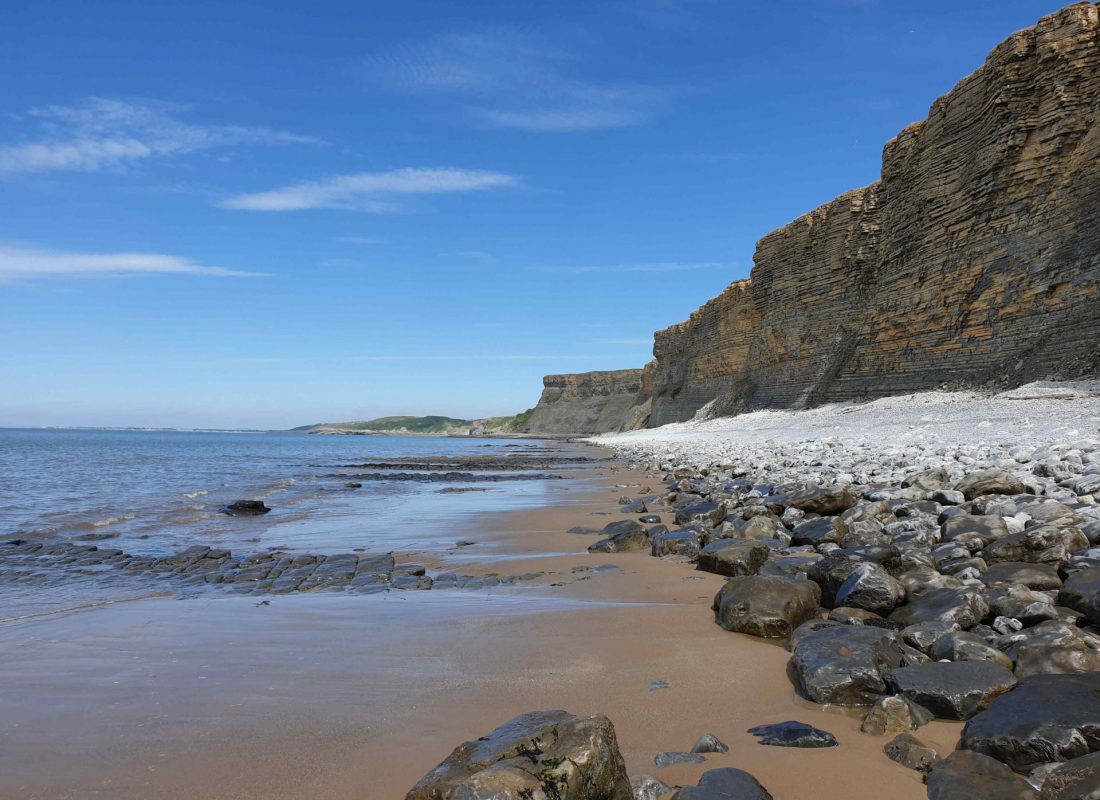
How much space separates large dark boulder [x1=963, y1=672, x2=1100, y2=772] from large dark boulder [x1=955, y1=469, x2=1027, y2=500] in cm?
430

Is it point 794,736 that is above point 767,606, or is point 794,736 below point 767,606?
below

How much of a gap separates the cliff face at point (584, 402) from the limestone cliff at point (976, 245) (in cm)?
6589

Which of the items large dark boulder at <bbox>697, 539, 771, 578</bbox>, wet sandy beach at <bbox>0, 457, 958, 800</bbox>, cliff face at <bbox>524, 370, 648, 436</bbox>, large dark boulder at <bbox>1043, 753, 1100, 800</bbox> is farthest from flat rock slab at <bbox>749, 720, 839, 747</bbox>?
cliff face at <bbox>524, 370, 648, 436</bbox>

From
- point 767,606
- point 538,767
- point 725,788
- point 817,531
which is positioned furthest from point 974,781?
point 817,531

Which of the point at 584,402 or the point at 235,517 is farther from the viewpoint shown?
the point at 584,402

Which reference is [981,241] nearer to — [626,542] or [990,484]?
[990,484]

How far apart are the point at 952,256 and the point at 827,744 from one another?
21.9m

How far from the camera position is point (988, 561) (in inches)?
196

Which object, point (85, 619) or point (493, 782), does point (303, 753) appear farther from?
point (85, 619)

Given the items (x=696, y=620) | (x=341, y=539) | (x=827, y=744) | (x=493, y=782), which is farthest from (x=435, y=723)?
(x=341, y=539)

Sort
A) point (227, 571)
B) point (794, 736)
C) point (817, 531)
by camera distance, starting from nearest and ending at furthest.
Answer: point (794, 736), point (817, 531), point (227, 571)

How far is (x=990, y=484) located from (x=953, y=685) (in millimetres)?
4499

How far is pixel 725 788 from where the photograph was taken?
93.2 inches

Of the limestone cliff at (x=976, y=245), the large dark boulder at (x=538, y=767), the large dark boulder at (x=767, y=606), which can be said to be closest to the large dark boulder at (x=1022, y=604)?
the large dark boulder at (x=767, y=606)
